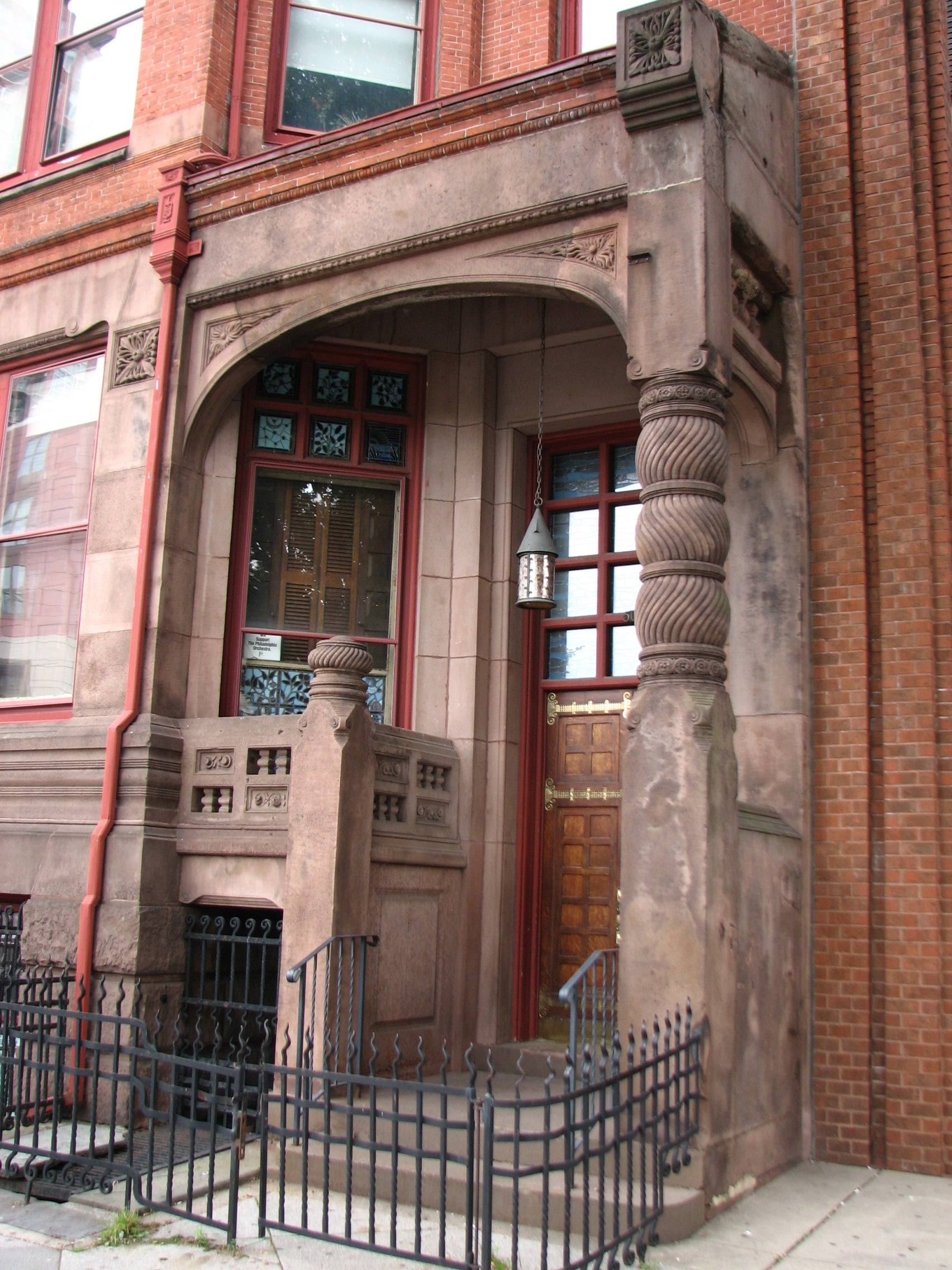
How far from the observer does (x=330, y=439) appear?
33.2ft

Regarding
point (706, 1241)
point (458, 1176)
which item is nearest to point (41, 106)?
point (458, 1176)

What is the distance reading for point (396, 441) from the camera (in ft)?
33.5

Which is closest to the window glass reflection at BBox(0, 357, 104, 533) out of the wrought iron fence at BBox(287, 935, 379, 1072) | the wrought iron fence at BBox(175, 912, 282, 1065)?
the wrought iron fence at BBox(175, 912, 282, 1065)

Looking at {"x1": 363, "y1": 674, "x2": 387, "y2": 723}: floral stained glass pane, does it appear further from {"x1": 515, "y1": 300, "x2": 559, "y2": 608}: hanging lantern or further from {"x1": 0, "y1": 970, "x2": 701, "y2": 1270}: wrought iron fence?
{"x1": 0, "y1": 970, "x2": 701, "y2": 1270}: wrought iron fence

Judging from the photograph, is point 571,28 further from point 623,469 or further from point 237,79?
point 623,469

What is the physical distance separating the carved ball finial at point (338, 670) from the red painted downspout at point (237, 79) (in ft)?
16.9

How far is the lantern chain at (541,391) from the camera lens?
31.4ft

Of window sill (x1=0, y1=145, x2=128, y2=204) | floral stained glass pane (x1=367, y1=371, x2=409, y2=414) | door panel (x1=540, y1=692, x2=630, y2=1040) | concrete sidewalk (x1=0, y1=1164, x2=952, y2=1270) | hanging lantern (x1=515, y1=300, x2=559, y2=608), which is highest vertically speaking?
window sill (x1=0, y1=145, x2=128, y2=204)

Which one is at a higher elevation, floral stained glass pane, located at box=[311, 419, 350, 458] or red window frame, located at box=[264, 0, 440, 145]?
red window frame, located at box=[264, 0, 440, 145]

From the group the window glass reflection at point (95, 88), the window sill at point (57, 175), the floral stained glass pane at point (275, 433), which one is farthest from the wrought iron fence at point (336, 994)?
the window glass reflection at point (95, 88)

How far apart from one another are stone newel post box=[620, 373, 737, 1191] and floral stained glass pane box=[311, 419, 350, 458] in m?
3.72

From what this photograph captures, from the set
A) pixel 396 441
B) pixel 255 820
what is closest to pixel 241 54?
pixel 396 441

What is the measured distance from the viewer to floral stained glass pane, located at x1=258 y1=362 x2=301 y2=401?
10148mm

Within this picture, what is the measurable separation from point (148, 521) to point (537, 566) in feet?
10.1
